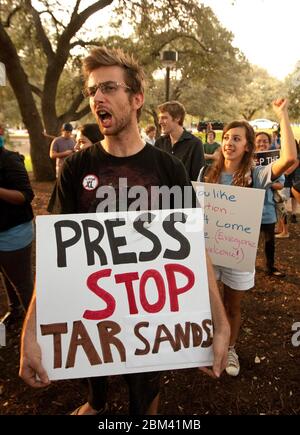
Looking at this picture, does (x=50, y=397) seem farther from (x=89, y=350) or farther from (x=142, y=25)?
(x=142, y=25)

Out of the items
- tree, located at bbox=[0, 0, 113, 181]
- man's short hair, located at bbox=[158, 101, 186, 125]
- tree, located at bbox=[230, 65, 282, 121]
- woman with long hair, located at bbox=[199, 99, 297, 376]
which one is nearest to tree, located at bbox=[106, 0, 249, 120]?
tree, located at bbox=[0, 0, 113, 181]

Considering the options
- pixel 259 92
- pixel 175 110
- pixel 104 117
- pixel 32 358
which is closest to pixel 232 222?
pixel 104 117

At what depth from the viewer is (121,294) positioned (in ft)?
4.85

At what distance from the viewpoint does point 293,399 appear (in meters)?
2.69

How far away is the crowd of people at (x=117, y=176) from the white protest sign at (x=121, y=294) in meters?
0.11

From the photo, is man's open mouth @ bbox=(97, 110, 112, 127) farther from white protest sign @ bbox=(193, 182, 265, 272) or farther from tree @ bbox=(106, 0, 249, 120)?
tree @ bbox=(106, 0, 249, 120)

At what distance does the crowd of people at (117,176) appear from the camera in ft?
5.35

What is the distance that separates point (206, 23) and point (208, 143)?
22.2 ft

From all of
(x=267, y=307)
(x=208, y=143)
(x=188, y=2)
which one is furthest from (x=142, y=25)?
(x=267, y=307)

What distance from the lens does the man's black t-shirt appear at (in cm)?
172

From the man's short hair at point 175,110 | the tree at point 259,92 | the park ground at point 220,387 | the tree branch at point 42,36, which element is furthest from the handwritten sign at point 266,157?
the tree at point 259,92

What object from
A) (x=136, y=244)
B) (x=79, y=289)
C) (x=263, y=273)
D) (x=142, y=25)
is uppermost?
(x=142, y=25)

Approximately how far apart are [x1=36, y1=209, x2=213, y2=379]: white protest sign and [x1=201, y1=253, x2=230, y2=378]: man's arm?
4 cm

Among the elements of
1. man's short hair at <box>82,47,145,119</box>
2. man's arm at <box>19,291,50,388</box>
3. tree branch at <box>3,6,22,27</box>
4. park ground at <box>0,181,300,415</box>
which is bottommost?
park ground at <box>0,181,300,415</box>
